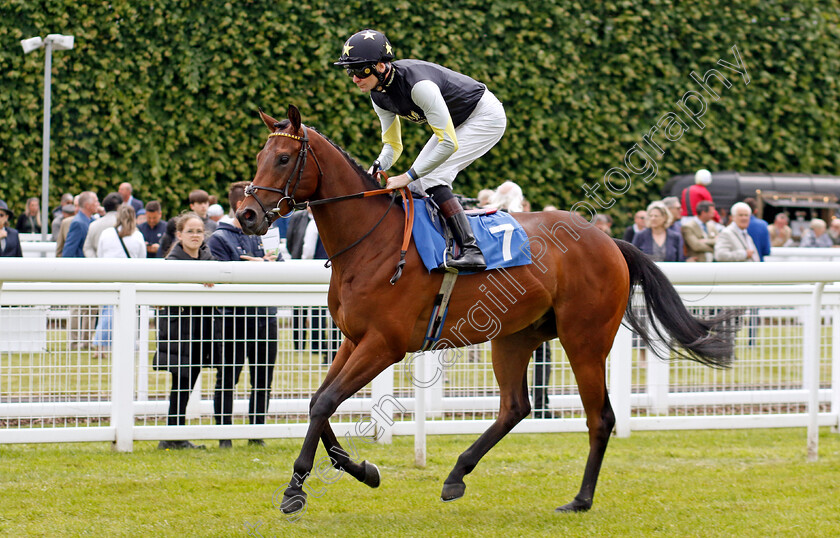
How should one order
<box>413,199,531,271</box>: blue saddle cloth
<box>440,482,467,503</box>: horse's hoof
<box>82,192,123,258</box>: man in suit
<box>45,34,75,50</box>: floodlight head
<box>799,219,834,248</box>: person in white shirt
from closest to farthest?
<box>413,199,531,271</box>: blue saddle cloth, <box>440,482,467,503</box>: horse's hoof, <box>82,192,123,258</box>: man in suit, <box>45,34,75,50</box>: floodlight head, <box>799,219,834,248</box>: person in white shirt

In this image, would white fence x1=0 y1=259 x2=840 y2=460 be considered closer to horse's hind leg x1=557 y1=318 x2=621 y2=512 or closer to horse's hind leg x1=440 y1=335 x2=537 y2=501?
horse's hind leg x1=440 y1=335 x2=537 y2=501

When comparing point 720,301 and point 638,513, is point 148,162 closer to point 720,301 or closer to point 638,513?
point 720,301

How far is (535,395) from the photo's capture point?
5809mm

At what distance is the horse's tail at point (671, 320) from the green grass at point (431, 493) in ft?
2.23

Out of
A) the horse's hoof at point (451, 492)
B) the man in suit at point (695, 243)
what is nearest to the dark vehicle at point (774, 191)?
the man in suit at point (695, 243)

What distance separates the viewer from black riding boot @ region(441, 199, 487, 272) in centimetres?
434

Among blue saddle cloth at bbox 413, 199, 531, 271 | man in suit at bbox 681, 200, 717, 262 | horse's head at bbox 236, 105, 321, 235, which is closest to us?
horse's head at bbox 236, 105, 321, 235

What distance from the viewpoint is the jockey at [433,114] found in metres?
4.23

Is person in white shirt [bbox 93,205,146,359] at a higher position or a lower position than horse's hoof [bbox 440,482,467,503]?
higher

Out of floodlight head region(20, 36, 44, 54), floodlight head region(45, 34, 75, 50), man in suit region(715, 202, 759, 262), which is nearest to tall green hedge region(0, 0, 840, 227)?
floodlight head region(20, 36, 44, 54)

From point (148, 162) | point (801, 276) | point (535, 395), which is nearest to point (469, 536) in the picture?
point (535, 395)

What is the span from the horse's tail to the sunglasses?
166 cm

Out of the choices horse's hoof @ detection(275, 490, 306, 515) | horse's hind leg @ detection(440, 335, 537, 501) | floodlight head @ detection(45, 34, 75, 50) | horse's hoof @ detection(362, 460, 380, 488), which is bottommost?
horse's hoof @ detection(275, 490, 306, 515)

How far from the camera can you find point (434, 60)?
15.2 meters
